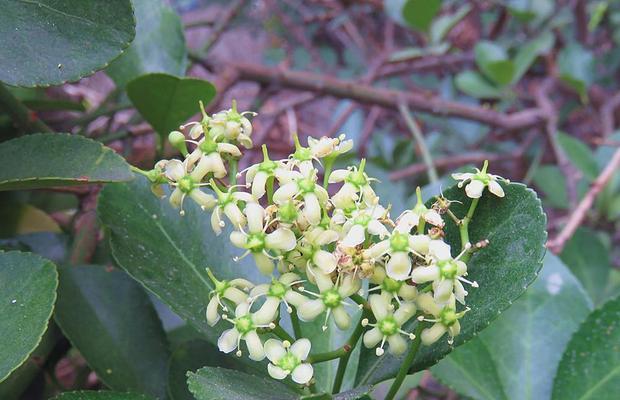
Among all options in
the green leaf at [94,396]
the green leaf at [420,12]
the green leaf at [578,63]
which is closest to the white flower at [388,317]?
the green leaf at [94,396]

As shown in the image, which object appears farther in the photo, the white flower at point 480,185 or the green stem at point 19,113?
the green stem at point 19,113

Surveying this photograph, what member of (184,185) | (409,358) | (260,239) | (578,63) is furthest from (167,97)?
(578,63)

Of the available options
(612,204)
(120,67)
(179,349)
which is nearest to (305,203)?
(179,349)

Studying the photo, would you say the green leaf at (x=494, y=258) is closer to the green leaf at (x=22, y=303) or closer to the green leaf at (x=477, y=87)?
the green leaf at (x=22, y=303)

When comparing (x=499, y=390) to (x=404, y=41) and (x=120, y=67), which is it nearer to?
(x=120, y=67)

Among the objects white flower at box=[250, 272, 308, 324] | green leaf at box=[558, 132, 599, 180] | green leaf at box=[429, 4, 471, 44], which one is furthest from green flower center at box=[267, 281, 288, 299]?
green leaf at box=[429, 4, 471, 44]

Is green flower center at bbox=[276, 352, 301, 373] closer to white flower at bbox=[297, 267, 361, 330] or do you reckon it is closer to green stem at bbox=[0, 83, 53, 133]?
white flower at bbox=[297, 267, 361, 330]
